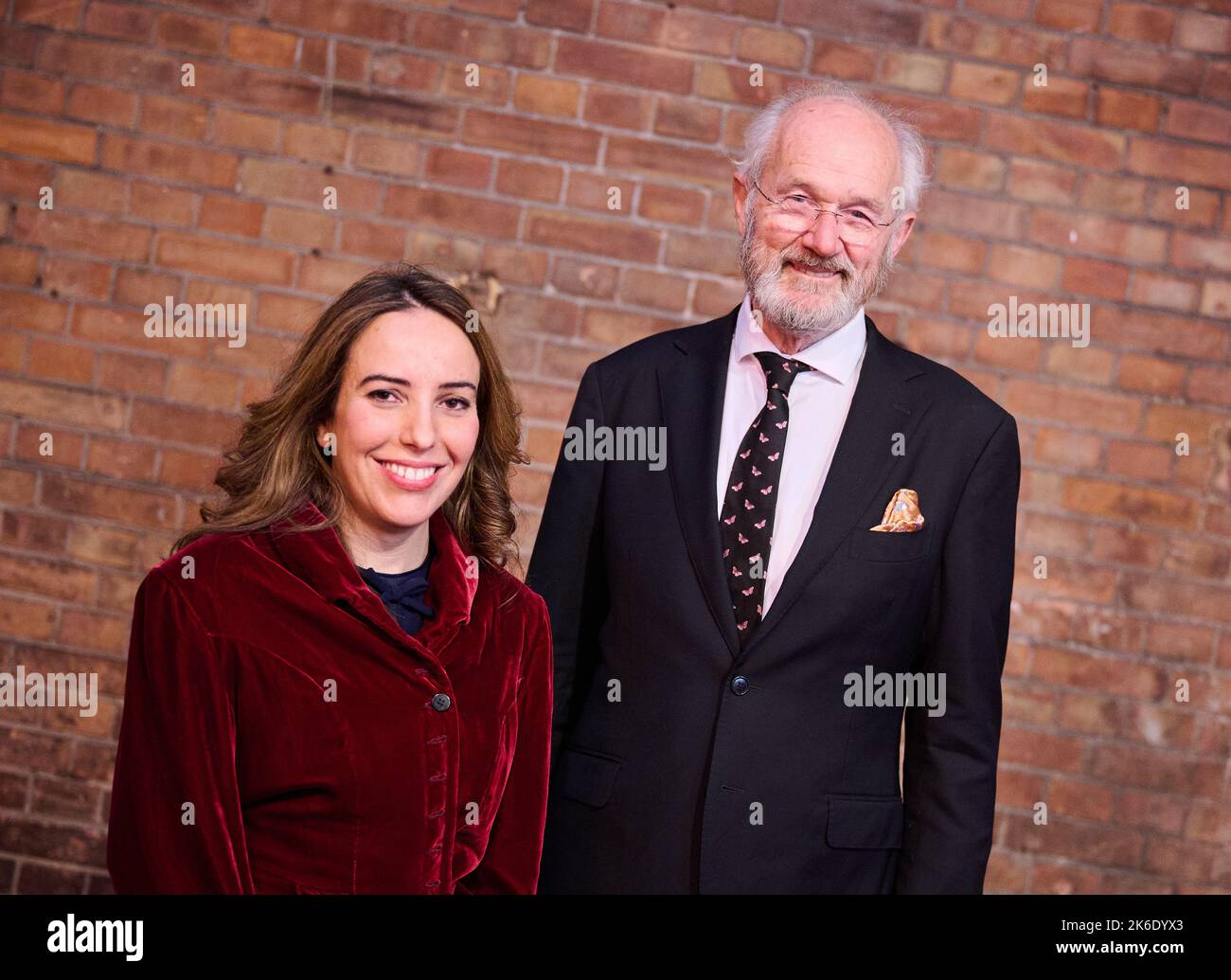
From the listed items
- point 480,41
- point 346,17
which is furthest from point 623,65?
point 346,17

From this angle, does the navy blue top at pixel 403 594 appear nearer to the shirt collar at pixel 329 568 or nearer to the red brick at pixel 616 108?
the shirt collar at pixel 329 568

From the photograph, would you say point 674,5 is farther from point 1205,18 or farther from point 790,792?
point 790,792

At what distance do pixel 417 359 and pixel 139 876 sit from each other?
2.38ft

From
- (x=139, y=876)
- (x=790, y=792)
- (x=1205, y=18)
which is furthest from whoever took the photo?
(x=1205, y=18)

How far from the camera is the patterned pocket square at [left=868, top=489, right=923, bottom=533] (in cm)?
205

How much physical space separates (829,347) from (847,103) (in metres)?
0.39

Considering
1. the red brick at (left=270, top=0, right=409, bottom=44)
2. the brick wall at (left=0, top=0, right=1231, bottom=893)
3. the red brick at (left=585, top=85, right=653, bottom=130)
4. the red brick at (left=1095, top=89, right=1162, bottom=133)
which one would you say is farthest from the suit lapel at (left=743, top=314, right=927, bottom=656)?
the red brick at (left=270, top=0, right=409, bottom=44)

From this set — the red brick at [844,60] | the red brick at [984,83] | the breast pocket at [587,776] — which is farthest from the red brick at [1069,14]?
the breast pocket at [587,776]

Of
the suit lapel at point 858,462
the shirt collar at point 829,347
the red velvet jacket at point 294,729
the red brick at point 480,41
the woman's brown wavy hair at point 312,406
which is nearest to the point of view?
the red velvet jacket at point 294,729

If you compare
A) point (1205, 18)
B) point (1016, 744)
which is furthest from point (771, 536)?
point (1205, 18)

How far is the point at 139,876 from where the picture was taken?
1607mm

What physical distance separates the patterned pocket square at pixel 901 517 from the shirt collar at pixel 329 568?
2.24 ft

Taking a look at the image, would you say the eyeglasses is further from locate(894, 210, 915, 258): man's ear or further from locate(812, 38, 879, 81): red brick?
locate(812, 38, 879, 81): red brick

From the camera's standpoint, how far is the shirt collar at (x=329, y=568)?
166 cm
